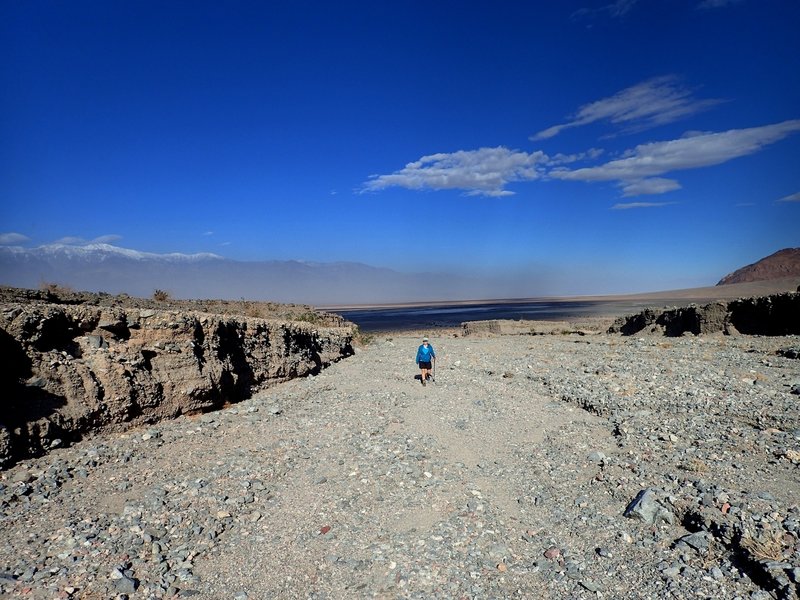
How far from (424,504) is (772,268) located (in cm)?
21153

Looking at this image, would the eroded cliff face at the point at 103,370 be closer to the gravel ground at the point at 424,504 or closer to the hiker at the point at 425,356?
the gravel ground at the point at 424,504

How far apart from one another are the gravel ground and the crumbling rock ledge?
17320 millimetres

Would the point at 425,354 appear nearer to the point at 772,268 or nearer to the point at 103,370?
the point at 103,370

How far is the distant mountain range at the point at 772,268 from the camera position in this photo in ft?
520

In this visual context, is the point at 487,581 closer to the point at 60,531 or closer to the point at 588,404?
the point at 60,531

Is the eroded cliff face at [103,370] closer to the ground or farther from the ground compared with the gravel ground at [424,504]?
farther from the ground

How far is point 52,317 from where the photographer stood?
9.34 m

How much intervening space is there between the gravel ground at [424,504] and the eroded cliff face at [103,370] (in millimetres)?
474

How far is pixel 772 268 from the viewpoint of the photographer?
6501 inches

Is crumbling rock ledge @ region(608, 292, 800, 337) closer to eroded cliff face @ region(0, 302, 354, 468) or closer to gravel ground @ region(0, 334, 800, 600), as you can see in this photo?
gravel ground @ region(0, 334, 800, 600)

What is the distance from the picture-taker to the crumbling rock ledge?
26.0 m

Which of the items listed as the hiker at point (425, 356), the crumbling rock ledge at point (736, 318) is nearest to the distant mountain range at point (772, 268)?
the crumbling rock ledge at point (736, 318)

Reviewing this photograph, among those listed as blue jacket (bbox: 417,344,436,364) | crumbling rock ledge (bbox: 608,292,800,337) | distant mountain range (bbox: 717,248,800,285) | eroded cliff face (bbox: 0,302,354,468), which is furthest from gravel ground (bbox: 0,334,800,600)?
distant mountain range (bbox: 717,248,800,285)

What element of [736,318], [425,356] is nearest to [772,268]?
[736,318]
